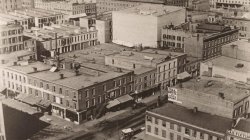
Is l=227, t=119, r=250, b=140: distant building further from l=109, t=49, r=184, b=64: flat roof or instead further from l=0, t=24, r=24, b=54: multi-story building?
l=0, t=24, r=24, b=54: multi-story building

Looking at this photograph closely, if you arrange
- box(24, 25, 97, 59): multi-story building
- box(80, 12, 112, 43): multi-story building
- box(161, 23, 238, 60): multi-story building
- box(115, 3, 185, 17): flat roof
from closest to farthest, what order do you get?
box(161, 23, 238, 60): multi-story building < box(24, 25, 97, 59): multi-story building < box(115, 3, 185, 17): flat roof < box(80, 12, 112, 43): multi-story building

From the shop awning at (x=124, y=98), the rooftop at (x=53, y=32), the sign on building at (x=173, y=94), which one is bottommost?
the shop awning at (x=124, y=98)

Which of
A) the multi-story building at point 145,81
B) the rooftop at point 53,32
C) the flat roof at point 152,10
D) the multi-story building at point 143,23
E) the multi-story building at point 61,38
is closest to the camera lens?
the multi-story building at point 145,81

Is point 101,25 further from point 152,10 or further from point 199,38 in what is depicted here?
point 199,38

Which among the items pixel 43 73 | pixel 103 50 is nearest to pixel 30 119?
pixel 43 73

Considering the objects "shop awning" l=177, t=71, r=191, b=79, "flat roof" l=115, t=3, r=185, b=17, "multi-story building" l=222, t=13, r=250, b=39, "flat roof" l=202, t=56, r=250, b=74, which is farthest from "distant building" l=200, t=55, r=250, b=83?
"multi-story building" l=222, t=13, r=250, b=39

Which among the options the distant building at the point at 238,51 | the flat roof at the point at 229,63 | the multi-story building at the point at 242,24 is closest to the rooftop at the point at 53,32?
the distant building at the point at 238,51

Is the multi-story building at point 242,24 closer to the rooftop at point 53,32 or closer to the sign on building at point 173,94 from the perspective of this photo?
the rooftop at point 53,32

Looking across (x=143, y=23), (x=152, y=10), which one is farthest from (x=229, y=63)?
(x=152, y=10)

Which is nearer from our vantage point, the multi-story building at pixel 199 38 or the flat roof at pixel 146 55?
the flat roof at pixel 146 55
